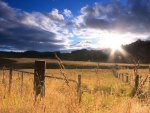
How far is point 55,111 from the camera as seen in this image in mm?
6391

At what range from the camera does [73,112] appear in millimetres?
4664

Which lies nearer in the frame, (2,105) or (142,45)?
(2,105)

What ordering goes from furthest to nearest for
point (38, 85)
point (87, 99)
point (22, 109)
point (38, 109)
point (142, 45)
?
point (142, 45)
point (87, 99)
point (38, 85)
point (22, 109)
point (38, 109)

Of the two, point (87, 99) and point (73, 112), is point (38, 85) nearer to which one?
point (87, 99)

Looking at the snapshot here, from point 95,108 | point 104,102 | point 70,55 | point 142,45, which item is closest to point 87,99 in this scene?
point 104,102

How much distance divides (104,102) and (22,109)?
2.47m

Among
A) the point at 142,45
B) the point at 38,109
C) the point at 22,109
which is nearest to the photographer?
the point at 38,109

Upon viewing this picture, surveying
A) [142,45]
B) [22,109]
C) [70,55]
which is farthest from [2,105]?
[142,45]

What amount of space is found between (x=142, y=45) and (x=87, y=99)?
183274mm

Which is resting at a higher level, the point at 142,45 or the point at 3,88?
the point at 142,45

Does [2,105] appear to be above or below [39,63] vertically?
below

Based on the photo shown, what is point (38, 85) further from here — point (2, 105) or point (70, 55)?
point (70, 55)

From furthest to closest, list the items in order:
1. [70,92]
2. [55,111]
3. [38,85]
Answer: [38,85] < [55,111] < [70,92]

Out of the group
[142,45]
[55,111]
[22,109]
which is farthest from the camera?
[142,45]
